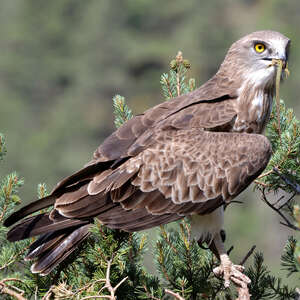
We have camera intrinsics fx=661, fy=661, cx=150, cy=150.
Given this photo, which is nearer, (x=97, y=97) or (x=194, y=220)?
(x=194, y=220)

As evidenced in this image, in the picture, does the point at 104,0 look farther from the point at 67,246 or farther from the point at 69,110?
the point at 67,246

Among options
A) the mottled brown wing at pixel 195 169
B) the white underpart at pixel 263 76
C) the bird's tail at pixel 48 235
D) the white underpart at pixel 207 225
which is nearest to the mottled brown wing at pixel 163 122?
the mottled brown wing at pixel 195 169

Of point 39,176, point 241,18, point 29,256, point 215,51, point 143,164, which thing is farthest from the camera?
point 241,18

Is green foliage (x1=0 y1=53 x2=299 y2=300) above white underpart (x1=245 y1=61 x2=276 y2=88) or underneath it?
underneath

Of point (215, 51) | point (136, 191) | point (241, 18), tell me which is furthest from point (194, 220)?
point (241, 18)

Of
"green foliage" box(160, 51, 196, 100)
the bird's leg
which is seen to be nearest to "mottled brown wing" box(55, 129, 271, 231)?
the bird's leg

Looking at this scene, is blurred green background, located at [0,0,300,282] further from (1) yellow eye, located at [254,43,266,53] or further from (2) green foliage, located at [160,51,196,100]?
(1) yellow eye, located at [254,43,266,53]

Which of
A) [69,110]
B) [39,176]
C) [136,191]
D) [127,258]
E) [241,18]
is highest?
[241,18]

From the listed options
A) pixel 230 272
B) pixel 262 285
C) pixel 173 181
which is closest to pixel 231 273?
pixel 230 272

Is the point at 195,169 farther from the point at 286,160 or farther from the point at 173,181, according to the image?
the point at 286,160

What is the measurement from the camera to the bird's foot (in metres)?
4.43

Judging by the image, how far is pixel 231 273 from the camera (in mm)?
4508

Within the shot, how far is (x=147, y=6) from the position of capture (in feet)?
155

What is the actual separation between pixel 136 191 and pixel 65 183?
51cm
